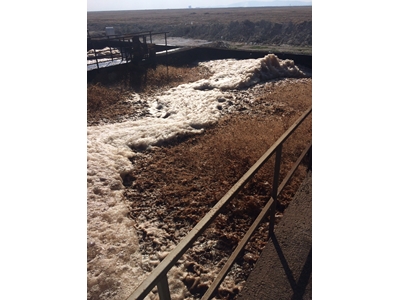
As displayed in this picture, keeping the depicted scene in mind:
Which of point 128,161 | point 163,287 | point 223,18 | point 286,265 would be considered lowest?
point 286,265

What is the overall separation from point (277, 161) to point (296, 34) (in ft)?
123

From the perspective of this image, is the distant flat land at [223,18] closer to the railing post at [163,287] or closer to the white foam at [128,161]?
the white foam at [128,161]

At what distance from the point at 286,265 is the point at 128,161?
3.99m

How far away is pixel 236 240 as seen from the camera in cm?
363

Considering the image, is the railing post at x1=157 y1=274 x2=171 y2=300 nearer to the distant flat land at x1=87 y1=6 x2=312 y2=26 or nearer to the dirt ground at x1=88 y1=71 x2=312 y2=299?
the dirt ground at x1=88 y1=71 x2=312 y2=299

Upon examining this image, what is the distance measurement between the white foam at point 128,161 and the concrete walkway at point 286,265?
994 millimetres

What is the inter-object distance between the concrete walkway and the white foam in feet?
3.26

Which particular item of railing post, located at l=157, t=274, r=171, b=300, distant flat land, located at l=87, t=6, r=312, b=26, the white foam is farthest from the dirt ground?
distant flat land, located at l=87, t=6, r=312, b=26

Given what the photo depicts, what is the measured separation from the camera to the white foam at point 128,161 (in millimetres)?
3365

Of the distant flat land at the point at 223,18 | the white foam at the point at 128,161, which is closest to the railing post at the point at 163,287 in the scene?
the white foam at the point at 128,161

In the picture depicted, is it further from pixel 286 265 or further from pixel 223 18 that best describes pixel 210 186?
pixel 223 18

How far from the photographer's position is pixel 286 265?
2607 millimetres

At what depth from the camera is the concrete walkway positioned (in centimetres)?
238

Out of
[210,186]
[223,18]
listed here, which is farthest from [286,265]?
[223,18]
